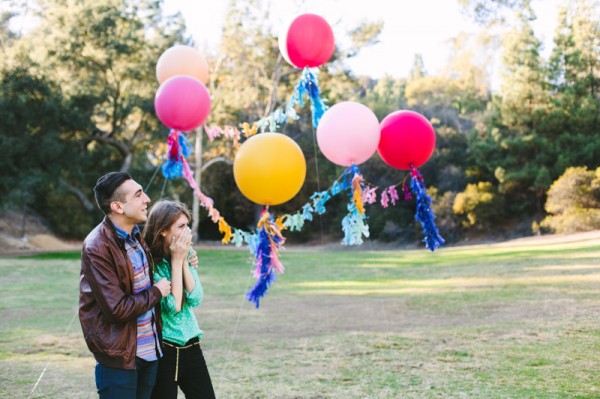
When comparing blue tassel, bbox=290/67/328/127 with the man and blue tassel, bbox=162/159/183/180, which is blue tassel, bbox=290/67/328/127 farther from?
the man

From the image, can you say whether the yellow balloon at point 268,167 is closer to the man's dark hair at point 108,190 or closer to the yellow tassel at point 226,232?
the yellow tassel at point 226,232

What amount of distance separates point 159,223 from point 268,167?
1.67 metres

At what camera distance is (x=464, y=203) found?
21.6 metres

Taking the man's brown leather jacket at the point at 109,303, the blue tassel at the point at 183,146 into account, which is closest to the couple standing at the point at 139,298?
the man's brown leather jacket at the point at 109,303

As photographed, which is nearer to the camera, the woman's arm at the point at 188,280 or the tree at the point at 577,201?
the woman's arm at the point at 188,280

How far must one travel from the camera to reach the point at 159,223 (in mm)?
2424

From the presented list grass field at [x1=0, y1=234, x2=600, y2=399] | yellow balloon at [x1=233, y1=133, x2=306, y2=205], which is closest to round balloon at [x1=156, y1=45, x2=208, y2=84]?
yellow balloon at [x1=233, y1=133, x2=306, y2=205]

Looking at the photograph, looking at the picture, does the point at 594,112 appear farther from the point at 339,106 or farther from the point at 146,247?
the point at 146,247

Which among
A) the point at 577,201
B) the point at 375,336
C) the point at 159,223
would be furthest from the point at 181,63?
the point at 577,201

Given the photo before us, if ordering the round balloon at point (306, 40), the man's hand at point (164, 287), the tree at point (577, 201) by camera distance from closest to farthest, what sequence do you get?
the man's hand at point (164, 287), the round balloon at point (306, 40), the tree at point (577, 201)

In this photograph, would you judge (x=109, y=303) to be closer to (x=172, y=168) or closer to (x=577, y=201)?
(x=172, y=168)

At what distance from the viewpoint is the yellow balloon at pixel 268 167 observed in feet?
13.2

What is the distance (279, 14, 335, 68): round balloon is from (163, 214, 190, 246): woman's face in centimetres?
320

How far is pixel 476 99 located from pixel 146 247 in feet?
87.9
